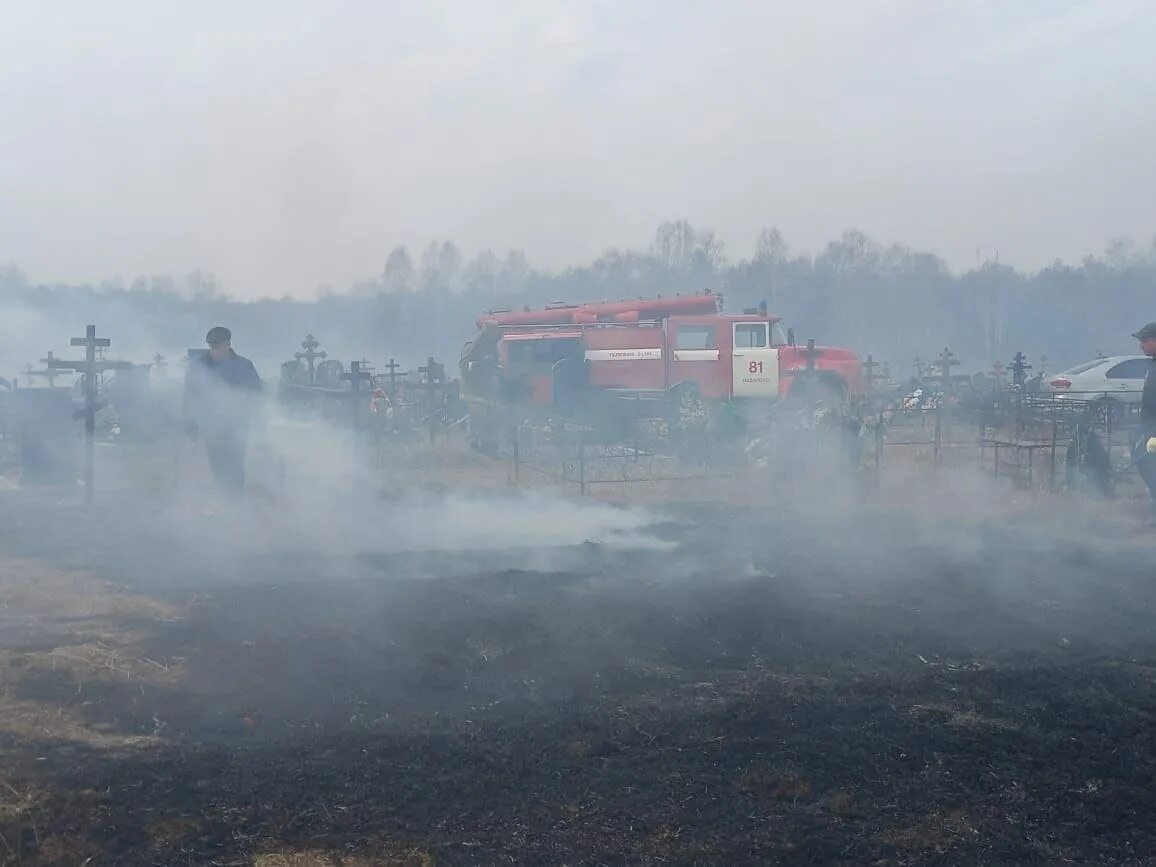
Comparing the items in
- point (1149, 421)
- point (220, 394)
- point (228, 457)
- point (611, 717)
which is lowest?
point (611, 717)

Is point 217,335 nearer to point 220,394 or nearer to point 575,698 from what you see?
point 220,394

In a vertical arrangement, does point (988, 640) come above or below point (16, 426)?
below

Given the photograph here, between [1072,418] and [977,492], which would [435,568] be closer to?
[977,492]

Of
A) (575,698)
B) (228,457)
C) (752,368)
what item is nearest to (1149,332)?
(575,698)

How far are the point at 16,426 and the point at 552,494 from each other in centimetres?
932

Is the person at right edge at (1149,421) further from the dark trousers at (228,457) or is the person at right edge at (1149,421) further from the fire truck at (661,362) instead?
the fire truck at (661,362)

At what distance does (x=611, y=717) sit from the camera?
5785mm

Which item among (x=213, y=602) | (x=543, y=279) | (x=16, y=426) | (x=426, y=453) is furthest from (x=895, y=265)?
(x=213, y=602)

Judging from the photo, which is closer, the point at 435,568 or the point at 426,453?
the point at 435,568

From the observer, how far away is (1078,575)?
9.71 m

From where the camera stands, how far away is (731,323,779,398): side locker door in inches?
938

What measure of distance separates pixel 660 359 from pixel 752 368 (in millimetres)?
2092

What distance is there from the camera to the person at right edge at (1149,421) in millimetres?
10961

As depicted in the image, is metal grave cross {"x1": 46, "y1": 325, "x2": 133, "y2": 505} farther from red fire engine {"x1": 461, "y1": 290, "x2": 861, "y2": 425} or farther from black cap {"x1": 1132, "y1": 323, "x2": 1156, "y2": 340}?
black cap {"x1": 1132, "y1": 323, "x2": 1156, "y2": 340}
